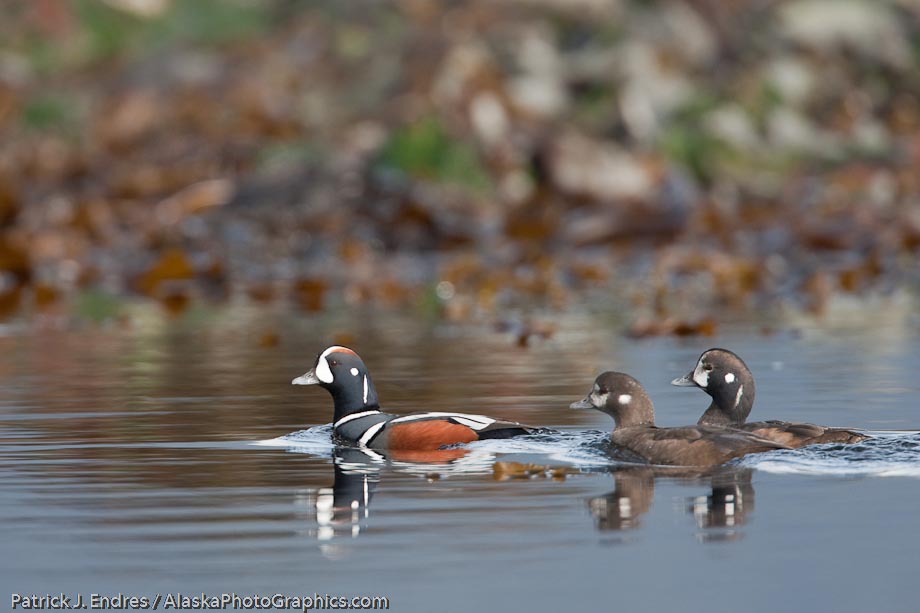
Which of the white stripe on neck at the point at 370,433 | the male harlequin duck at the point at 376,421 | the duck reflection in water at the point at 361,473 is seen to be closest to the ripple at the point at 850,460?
the duck reflection in water at the point at 361,473

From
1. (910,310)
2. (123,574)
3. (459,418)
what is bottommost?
(123,574)

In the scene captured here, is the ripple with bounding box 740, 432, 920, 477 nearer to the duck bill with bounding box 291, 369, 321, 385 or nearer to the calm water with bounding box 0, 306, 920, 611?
the calm water with bounding box 0, 306, 920, 611

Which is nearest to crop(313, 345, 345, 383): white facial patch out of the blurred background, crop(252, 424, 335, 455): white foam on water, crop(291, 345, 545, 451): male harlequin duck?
crop(291, 345, 545, 451): male harlequin duck

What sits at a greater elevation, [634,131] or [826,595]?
[634,131]

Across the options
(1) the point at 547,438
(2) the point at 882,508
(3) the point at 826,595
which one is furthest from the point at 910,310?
(3) the point at 826,595

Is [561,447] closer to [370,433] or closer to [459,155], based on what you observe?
[370,433]

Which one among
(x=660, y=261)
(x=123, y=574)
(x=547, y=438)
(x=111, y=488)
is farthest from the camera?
(x=660, y=261)

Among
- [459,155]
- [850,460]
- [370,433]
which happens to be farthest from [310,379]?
[459,155]

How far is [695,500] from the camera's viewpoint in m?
6.93

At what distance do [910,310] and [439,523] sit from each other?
378 inches

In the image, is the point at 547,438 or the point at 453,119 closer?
the point at 547,438

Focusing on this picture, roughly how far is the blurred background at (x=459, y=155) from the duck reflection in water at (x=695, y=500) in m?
7.18

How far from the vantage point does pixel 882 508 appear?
6684 millimetres

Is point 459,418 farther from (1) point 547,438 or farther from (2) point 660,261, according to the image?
(2) point 660,261
